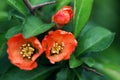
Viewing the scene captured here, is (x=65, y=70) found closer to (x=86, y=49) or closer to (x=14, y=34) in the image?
(x=86, y=49)

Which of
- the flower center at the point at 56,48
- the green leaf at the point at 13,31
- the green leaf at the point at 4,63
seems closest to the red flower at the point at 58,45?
the flower center at the point at 56,48

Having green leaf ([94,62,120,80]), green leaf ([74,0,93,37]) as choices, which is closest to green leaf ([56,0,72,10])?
green leaf ([74,0,93,37])

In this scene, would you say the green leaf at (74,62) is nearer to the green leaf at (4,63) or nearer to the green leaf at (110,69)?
the green leaf at (110,69)

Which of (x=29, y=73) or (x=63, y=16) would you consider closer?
(x=63, y=16)

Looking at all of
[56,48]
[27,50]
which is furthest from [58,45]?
[27,50]

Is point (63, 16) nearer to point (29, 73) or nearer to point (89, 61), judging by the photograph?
point (89, 61)
